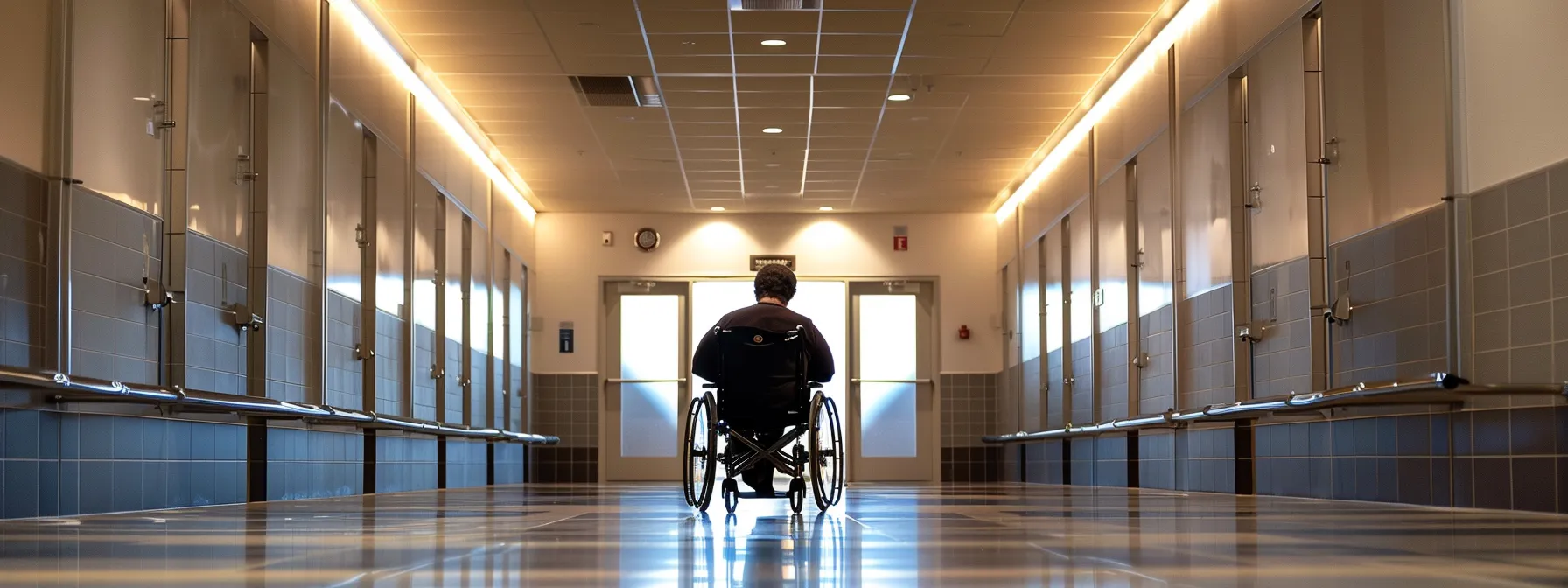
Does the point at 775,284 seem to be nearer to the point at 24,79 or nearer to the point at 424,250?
the point at 24,79

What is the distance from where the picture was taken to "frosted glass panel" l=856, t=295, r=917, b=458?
13578mm

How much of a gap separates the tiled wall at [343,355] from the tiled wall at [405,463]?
0.71 meters

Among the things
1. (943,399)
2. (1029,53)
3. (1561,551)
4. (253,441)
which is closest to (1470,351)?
(1561,551)

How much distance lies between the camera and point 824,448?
15.4 feet

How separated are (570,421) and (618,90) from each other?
209 inches

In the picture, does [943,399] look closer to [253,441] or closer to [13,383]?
[253,441]

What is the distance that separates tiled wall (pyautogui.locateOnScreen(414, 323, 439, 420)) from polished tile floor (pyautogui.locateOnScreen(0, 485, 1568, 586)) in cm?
430

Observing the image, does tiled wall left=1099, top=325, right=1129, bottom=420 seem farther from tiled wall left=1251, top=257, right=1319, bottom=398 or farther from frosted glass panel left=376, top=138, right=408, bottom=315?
frosted glass panel left=376, top=138, right=408, bottom=315

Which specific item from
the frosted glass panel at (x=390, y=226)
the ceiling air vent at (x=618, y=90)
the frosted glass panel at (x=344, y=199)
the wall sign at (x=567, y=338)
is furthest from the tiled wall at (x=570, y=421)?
the frosted glass panel at (x=344, y=199)

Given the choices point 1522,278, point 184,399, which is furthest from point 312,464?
point 1522,278

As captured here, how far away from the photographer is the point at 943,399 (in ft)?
44.0

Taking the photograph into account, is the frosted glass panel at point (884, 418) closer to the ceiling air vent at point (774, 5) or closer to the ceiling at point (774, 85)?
the ceiling at point (774, 85)

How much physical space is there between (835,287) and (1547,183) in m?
9.68

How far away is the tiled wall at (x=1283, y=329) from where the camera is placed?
5730 mm
